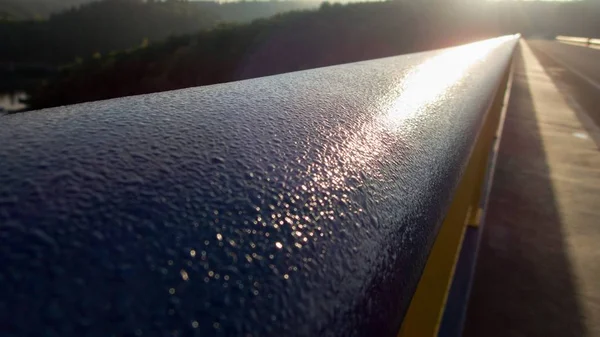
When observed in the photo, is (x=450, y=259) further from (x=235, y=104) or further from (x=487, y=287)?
(x=487, y=287)

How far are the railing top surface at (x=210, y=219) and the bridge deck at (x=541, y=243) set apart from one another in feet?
6.92

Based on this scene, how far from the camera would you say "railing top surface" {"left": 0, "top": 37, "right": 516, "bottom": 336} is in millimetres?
343

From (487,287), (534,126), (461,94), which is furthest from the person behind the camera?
(534,126)

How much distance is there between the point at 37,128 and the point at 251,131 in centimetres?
25

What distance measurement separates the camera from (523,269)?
3084mm

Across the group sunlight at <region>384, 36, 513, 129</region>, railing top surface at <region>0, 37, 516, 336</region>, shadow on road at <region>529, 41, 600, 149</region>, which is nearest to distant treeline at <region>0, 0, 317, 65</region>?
shadow on road at <region>529, 41, 600, 149</region>

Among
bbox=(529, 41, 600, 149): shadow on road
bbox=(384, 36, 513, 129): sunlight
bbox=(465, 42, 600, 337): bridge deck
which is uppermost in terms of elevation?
bbox=(384, 36, 513, 129): sunlight

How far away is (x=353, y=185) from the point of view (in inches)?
22.6

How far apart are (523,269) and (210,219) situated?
3056 millimetres

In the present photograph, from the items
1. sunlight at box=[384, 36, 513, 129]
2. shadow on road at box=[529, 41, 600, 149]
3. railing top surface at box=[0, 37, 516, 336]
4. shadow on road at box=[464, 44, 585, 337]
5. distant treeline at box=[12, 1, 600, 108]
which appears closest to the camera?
railing top surface at box=[0, 37, 516, 336]

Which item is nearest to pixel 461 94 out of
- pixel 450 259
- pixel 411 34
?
pixel 450 259

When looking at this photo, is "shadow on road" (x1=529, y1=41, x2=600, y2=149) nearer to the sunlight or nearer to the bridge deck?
the bridge deck

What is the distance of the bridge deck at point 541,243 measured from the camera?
102 inches

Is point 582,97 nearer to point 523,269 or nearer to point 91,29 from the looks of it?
point 523,269
